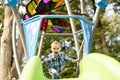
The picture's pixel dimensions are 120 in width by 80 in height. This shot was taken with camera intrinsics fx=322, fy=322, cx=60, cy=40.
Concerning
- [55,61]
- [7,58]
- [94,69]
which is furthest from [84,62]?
[7,58]

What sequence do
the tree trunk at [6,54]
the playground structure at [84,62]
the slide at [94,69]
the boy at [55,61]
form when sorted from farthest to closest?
the tree trunk at [6,54] → the boy at [55,61] → the playground structure at [84,62] → the slide at [94,69]

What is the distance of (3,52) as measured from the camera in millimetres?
10742

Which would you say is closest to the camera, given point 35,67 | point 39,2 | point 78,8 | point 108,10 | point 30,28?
point 35,67

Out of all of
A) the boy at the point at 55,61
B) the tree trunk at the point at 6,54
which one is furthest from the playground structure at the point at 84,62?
the tree trunk at the point at 6,54

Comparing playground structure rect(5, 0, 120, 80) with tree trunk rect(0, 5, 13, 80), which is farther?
tree trunk rect(0, 5, 13, 80)

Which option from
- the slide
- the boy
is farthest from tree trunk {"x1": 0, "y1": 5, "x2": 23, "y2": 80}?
the slide

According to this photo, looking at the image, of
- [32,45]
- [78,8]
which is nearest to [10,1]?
[32,45]

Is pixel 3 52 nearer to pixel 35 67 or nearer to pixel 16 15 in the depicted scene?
pixel 16 15

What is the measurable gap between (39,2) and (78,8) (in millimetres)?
6920

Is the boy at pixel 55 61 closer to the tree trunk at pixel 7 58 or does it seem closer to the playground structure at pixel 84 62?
the playground structure at pixel 84 62

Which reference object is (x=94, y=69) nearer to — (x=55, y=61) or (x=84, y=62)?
(x=84, y=62)

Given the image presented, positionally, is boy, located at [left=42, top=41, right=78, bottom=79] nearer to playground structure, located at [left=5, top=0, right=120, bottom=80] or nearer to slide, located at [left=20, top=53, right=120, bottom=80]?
playground structure, located at [left=5, top=0, right=120, bottom=80]

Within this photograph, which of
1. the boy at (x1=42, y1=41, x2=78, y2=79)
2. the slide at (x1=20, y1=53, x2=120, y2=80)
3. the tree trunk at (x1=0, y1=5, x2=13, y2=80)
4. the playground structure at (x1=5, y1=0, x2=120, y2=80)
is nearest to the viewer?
the slide at (x1=20, y1=53, x2=120, y2=80)

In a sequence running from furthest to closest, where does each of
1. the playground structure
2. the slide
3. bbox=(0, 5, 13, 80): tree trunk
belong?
bbox=(0, 5, 13, 80): tree trunk < the playground structure < the slide
